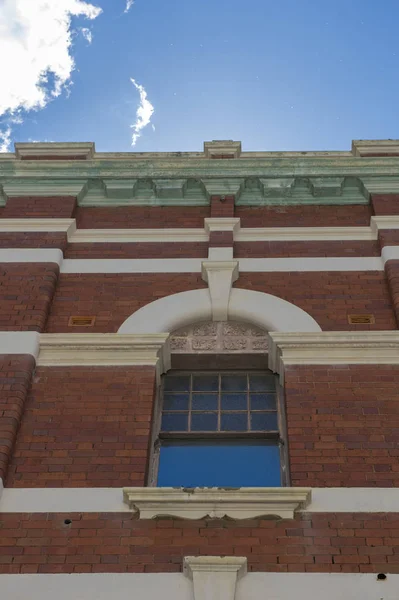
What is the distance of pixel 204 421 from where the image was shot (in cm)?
812

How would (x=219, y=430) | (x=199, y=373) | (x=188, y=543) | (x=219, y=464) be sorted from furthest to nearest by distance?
1. (x=199, y=373)
2. (x=219, y=430)
3. (x=219, y=464)
4. (x=188, y=543)

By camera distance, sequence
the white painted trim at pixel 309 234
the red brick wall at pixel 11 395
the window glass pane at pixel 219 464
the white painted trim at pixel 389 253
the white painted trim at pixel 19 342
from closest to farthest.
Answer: the red brick wall at pixel 11 395
the window glass pane at pixel 219 464
the white painted trim at pixel 19 342
the white painted trim at pixel 389 253
the white painted trim at pixel 309 234

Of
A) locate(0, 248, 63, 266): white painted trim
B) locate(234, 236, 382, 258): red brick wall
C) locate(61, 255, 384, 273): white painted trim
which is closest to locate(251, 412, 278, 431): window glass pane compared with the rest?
locate(61, 255, 384, 273): white painted trim

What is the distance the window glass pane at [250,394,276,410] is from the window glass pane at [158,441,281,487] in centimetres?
55

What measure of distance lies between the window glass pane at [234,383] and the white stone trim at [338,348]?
515 millimetres

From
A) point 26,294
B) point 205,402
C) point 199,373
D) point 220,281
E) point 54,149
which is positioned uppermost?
point 54,149

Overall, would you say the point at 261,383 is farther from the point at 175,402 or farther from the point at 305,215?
the point at 305,215

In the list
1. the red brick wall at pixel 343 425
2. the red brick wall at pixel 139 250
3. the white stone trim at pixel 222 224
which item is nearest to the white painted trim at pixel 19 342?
the red brick wall at pixel 139 250

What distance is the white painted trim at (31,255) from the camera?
959 cm

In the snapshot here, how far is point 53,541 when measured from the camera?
654 centimetres
